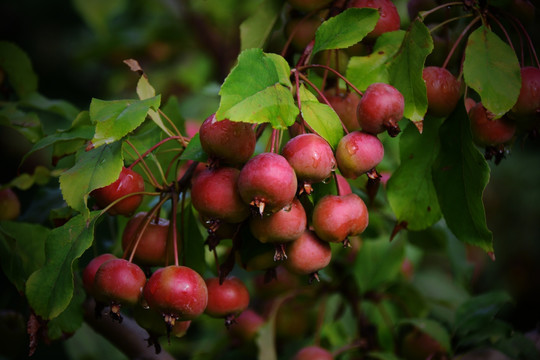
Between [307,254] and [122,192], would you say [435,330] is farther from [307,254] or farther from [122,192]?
[122,192]

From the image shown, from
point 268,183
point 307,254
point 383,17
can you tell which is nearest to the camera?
point 268,183

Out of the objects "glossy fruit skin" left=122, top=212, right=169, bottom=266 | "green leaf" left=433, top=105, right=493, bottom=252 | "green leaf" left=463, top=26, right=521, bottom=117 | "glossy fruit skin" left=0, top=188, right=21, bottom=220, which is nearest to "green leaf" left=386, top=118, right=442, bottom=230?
"green leaf" left=433, top=105, right=493, bottom=252

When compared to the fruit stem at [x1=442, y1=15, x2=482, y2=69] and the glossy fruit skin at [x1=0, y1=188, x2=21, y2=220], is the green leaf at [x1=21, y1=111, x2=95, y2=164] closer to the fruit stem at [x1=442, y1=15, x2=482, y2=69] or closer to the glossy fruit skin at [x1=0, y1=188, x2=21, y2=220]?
the glossy fruit skin at [x1=0, y1=188, x2=21, y2=220]

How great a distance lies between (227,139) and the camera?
25.6 inches

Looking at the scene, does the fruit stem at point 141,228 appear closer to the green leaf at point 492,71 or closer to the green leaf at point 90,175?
the green leaf at point 90,175

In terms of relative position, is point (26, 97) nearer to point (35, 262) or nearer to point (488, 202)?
point (35, 262)

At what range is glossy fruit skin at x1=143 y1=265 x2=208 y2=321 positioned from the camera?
648 millimetres

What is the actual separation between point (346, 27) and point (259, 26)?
9.7 inches

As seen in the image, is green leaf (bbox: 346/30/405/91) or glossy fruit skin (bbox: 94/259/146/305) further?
green leaf (bbox: 346/30/405/91)

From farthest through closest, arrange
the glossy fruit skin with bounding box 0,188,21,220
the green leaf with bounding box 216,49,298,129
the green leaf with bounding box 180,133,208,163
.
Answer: the glossy fruit skin with bounding box 0,188,21,220, the green leaf with bounding box 180,133,208,163, the green leaf with bounding box 216,49,298,129

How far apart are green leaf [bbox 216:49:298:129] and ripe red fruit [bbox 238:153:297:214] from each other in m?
0.04

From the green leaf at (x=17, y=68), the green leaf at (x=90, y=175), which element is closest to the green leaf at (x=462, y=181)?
the green leaf at (x=90, y=175)


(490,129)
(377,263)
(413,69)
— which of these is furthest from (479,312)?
(413,69)

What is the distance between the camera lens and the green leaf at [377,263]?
129cm
